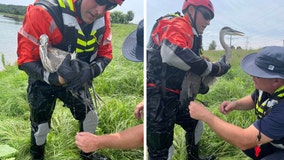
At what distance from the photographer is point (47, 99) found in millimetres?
2582

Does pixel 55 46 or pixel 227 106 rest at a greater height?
pixel 55 46

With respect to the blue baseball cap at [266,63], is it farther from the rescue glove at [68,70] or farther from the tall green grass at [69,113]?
the rescue glove at [68,70]

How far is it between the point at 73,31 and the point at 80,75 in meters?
0.31

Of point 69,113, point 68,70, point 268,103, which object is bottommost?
point 69,113

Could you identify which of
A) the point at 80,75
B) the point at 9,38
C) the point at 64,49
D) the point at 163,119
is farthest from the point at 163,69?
the point at 9,38

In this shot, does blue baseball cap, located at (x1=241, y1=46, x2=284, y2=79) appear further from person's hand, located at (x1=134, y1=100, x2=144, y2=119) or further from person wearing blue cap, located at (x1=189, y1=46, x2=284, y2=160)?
person's hand, located at (x1=134, y1=100, x2=144, y2=119)

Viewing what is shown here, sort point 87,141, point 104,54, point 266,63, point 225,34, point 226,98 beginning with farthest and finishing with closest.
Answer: point 87,141 < point 104,54 < point 226,98 < point 225,34 < point 266,63

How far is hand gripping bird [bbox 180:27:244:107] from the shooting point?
2.36 metres

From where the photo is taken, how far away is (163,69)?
2.40 meters

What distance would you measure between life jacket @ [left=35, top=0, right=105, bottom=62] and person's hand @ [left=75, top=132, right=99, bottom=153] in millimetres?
573

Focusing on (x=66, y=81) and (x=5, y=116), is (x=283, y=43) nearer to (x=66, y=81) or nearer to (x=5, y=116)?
(x=66, y=81)

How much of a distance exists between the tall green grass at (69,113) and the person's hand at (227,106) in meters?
0.59

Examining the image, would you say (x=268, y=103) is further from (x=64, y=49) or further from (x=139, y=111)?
(x=64, y=49)

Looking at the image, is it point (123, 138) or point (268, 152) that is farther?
point (123, 138)
